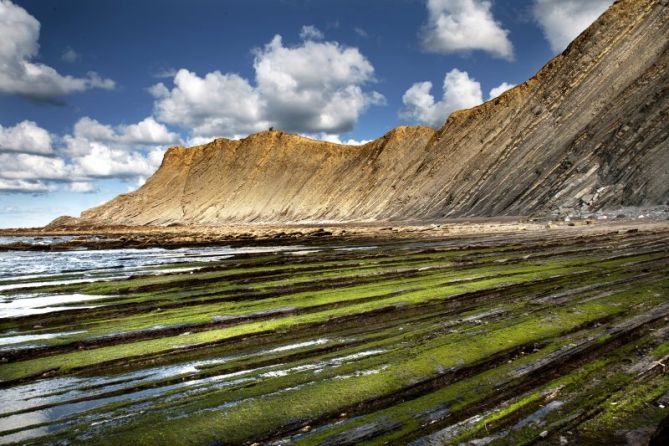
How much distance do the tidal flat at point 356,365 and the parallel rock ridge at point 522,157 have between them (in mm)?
→ 41453

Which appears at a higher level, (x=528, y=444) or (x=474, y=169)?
(x=474, y=169)

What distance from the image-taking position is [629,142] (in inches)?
1874

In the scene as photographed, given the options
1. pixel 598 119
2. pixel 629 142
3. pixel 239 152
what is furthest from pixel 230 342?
pixel 239 152

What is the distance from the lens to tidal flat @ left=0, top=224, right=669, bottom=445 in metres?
4.00

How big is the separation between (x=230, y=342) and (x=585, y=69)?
221ft

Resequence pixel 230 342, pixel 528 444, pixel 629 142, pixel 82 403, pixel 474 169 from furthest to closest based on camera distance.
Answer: pixel 474 169 → pixel 629 142 → pixel 230 342 → pixel 82 403 → pixel 528 444

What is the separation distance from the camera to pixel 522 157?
6109cm

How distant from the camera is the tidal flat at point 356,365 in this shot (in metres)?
4.00

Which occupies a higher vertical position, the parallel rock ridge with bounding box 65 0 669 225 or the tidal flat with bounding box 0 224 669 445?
the parallel rock ridge with bounding box 65 0 669 225

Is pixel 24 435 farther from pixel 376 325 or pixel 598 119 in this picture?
pixel 598 119

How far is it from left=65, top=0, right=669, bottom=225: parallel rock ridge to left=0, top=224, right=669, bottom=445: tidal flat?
4145cm

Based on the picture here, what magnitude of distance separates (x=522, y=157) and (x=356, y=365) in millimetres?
61173

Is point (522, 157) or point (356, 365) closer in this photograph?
point (356, 365)

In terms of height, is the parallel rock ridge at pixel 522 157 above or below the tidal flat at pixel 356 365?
above
